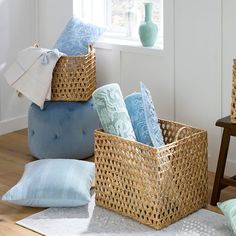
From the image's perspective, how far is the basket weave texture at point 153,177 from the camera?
3123mm

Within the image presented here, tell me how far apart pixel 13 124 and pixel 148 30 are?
127cm

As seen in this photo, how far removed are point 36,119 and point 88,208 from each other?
0.87 meters

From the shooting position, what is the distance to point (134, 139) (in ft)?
10.9

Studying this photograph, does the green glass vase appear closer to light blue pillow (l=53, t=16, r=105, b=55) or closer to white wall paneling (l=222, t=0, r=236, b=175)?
light blue pillow (l=53, t=16, r=105, b=55)

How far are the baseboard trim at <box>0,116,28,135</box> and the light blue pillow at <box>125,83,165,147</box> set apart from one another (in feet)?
4.69

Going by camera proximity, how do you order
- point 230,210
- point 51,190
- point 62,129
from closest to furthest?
point 230,210 < point 51,190 < point 62,129

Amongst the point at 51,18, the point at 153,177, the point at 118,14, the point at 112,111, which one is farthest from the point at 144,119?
the point at 51,18

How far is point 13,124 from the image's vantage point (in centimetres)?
471

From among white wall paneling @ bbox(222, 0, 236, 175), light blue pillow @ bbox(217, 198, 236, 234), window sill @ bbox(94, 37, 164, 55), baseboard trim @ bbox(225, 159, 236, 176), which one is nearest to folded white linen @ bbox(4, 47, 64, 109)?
window sill @ bbox(94, 37, 164, 55)

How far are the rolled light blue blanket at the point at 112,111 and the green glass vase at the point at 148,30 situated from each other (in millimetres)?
861

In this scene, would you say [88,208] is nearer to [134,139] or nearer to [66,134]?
[134,139]

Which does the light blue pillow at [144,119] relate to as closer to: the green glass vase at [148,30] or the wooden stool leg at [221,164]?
the wooden stool leg at [221,164]

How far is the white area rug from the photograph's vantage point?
3107mm

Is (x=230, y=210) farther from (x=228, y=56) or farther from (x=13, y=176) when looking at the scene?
(x=13, y=176)
